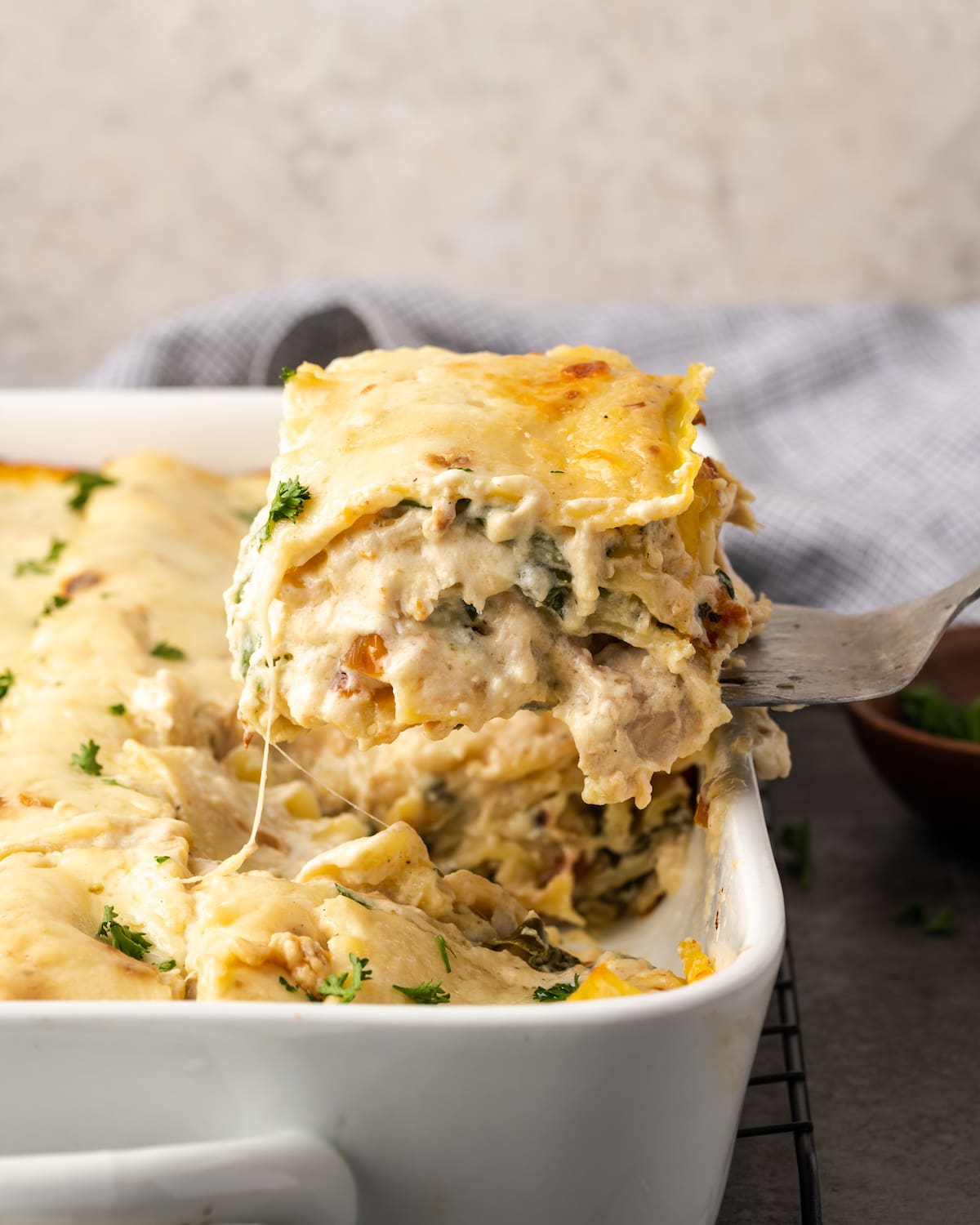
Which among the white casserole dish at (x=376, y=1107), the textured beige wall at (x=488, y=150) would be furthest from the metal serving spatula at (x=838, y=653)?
the textured beige wall at (x=488, y=150)

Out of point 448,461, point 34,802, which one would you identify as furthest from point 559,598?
point 34,802

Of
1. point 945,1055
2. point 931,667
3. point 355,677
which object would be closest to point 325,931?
point 355,677

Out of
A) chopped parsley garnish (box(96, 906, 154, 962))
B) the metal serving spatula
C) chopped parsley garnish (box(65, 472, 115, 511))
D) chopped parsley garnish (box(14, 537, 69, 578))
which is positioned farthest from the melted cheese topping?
chopped parsley garnish (box(65, 472, 115, 511))

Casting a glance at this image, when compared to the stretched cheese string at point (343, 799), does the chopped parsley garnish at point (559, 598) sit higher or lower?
higher

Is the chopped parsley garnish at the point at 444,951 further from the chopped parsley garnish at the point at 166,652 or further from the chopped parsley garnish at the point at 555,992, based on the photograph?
the chopped parsley garnish at the point at 166,652

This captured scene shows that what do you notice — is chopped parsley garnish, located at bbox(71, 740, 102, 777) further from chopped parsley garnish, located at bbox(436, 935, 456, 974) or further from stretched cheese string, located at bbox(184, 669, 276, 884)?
chopped parsley garnish, located at bbox(436, 935, 456, 974)

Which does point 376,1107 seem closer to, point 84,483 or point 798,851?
point 798,851
